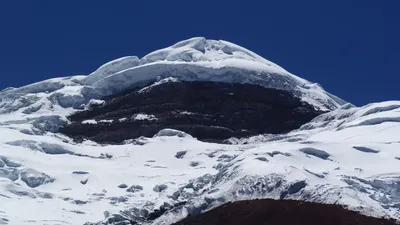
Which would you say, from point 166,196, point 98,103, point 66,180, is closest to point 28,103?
point 98,103

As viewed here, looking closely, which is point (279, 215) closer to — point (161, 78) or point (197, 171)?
point (197, 171)

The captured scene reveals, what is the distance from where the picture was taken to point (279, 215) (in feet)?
350

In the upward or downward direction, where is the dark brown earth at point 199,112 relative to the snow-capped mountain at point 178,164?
upward

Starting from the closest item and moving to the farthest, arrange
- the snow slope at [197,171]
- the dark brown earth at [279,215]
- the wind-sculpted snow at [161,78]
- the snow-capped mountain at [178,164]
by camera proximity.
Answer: the dark brown earth at [279,215]
the snow slope at [197,171]
the snow-capped mountain at [178,164]
the wind-sculpted snow at [161,78]

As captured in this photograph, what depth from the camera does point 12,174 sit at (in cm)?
13588

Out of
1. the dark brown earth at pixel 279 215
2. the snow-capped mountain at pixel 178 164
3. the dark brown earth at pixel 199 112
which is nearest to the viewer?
the dark brown earth at pixel 279 215

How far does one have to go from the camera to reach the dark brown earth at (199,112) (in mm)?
168125

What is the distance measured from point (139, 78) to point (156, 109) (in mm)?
15813

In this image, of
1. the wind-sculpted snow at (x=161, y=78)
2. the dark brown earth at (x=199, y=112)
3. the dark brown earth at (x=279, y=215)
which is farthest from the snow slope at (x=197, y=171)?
the wind-sculpted snow at (x=161, y=78)

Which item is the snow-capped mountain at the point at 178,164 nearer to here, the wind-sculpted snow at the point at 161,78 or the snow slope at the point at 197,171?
the snow slope at the point at 197,171

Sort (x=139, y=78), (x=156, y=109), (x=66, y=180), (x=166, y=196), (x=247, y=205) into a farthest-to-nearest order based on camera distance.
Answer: (x=139, y=78)
(x=156, y=109)
(x=66, y=180)
(x=166, y=196)
(x=247, y=205)

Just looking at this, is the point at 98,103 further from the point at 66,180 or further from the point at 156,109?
the point at 66,180

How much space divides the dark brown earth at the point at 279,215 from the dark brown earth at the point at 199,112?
2087 inches

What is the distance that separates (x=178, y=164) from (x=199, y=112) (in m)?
34.6
